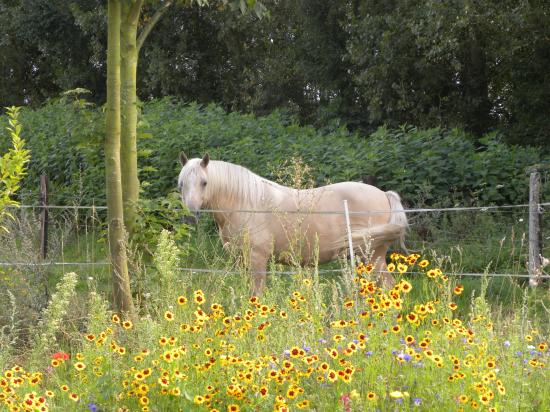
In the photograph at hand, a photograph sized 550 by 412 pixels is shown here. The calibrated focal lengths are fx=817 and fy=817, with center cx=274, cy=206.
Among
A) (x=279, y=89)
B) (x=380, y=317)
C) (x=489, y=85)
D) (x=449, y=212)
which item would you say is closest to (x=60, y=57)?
(x=279, y=89)

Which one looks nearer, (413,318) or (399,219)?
(413,318)

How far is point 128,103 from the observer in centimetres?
638

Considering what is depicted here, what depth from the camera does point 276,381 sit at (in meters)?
3.73

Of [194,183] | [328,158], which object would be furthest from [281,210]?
[328,158]

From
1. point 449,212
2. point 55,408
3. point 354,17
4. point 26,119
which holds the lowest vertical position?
point 55,408

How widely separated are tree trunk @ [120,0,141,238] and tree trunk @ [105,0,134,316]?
418mm

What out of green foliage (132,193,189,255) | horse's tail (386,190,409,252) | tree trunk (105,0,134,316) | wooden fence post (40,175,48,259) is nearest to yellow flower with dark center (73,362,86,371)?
tree trunk (105,0,134,316)

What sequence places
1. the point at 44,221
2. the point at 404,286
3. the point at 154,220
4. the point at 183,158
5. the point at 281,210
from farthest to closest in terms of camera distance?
1. the point at 44,221
2. the point at 183,158
3. the point at 281,210
4. the point at 154,220
5. the point at 404,286

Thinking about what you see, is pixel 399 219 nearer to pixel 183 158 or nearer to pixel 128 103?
pixel 183 158

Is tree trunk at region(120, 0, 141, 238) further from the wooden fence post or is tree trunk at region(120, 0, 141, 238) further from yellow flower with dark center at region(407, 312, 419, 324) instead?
the wooden fence post

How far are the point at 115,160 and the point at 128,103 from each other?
650 millimetres

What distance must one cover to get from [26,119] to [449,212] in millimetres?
9974

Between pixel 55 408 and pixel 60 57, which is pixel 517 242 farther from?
pixel 60 57

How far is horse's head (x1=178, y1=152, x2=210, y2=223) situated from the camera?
23.6 feet
